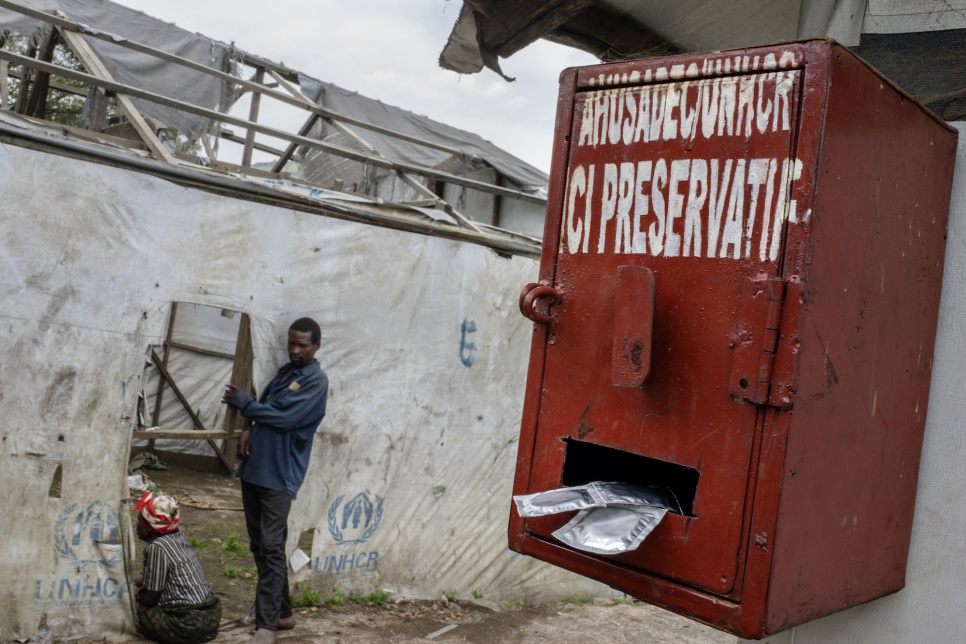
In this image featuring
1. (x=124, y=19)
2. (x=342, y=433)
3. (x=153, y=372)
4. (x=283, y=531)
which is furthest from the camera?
(x=153, y=372)

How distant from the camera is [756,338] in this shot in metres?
1.74

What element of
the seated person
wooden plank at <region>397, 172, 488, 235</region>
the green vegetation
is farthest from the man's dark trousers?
wooden plank at <region>397, 172, 488, 235</region>

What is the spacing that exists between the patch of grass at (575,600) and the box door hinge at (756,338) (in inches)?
211

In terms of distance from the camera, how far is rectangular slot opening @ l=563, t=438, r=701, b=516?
2.14 meters

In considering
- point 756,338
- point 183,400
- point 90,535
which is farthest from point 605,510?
point 183,400

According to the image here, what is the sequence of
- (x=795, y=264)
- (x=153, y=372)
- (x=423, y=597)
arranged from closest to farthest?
(x=795, y=264) → (x=423, y=597) → (x=153, y=372)

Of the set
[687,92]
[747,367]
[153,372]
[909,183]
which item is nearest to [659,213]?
[687,92]

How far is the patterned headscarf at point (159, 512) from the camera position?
15.5ft

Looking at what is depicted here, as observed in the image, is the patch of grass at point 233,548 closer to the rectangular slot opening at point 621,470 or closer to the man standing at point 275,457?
the man standing at point 275,457

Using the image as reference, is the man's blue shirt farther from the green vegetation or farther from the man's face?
the green vegetation

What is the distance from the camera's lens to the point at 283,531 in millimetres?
4887

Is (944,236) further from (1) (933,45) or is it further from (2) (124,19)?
(2) (124,19)

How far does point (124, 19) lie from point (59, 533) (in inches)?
221

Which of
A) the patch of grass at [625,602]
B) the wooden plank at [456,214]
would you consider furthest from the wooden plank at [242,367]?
the patch of grass at [625,602]
